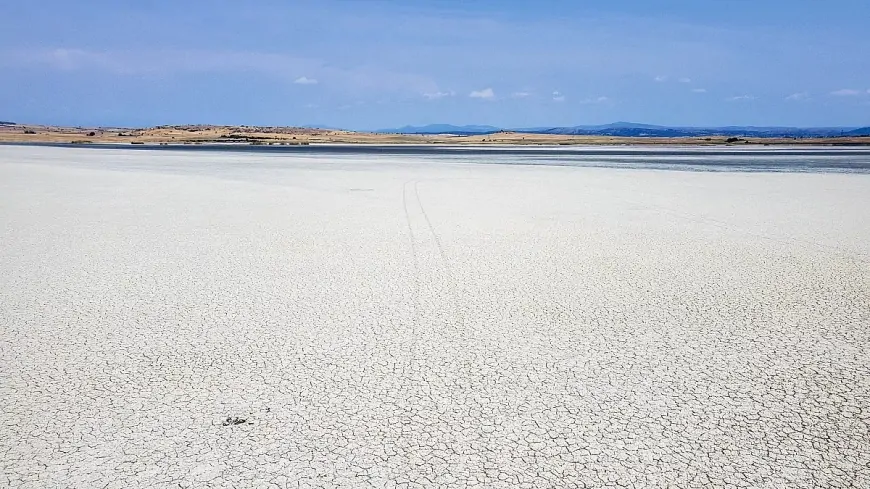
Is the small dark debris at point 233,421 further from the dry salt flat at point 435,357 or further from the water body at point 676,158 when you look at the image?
the water body at point 676,158

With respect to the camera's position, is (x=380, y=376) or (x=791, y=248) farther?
(x=791, y=248)

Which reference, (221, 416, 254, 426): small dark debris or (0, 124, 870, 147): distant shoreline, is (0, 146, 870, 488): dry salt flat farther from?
(0, 124, 870, 147): distant shoreline

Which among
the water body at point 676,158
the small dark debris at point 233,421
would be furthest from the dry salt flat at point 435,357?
the water body at point 676,158

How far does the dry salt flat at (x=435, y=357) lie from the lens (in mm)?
3537

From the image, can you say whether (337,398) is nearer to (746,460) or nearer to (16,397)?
(16,397)

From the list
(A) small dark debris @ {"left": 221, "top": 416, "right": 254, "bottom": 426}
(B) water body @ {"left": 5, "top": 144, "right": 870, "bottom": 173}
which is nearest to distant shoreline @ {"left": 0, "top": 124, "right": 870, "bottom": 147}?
(B) water body @ {"left": 5, "top": 144, "right": 870, "bottom": 173}

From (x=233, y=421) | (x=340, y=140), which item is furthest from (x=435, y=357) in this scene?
(x=340, y=140)

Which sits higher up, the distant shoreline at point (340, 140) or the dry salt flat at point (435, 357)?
the distant shoreline at point (340, 140)

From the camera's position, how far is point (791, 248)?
9695mm

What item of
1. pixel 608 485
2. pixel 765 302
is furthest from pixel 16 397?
pixel 765 302

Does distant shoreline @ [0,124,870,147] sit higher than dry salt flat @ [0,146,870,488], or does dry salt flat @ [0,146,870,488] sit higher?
distant shoreline @ [0,124,870,147]

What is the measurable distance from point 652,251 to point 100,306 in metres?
7.20

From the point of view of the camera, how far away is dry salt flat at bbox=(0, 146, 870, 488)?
11.6 feet

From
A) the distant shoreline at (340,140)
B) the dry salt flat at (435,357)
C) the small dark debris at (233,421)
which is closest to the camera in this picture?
the dry salt flat at (435,357)
